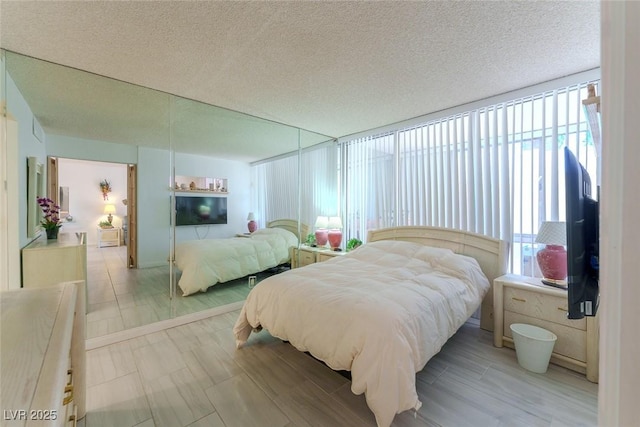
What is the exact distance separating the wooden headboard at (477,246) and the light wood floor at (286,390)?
495 mm

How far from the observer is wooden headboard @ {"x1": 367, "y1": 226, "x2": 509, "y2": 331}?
2674 millimetres

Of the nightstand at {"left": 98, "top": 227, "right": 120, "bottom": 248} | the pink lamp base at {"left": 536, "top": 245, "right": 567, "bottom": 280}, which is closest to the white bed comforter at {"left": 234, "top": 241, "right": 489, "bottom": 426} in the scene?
the pink lamp base at {"left": 536, "top": 245, "right": 567, "bottom": 280}

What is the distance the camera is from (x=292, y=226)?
14.1 ft

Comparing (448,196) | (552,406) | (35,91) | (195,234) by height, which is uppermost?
(35,91)

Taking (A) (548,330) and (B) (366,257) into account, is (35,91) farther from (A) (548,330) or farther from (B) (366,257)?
(A) (548,330)

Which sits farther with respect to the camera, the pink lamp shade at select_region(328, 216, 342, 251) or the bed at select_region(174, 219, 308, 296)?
the pink lamp shade at select_region(328, 216, 342, 251)

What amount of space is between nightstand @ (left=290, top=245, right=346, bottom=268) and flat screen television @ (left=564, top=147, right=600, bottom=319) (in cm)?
306

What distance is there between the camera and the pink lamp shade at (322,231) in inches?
168

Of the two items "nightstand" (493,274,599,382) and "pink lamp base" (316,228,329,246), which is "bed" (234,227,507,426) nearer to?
"nightstand" (493,274,599,382)

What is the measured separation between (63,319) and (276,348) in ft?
5.60

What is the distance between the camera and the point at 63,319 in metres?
1.00

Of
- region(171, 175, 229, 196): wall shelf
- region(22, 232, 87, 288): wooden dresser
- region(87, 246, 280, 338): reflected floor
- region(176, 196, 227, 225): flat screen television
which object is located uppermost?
region(171, 175, 229, 196): wall shelf

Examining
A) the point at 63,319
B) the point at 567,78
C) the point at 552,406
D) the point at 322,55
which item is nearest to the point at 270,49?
the point at 322,55

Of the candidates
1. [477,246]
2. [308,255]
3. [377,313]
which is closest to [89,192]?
[308,255]
